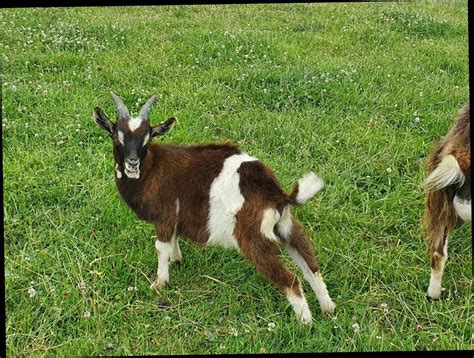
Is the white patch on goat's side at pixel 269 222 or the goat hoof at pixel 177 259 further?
the goat hoof at pixel 177 259

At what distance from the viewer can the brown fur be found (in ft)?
10.0

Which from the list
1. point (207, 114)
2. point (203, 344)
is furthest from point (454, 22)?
point (203, 344)

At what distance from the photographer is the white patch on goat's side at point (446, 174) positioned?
9.87ft

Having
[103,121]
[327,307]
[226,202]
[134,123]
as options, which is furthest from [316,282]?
[103,121]

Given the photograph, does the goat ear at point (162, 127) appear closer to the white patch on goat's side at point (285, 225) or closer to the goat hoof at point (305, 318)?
the white patch on goat's side at point (285, 225)

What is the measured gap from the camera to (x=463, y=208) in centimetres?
305

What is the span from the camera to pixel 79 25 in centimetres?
578

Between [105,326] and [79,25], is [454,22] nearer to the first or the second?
[79,25]

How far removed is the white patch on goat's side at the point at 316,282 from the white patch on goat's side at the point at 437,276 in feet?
1.86

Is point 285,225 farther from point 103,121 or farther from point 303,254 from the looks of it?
point 103,121

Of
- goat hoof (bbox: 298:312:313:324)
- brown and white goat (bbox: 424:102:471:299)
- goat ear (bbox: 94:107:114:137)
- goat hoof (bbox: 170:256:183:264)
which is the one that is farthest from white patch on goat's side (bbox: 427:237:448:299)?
goat ear (bbox: 94:107:114:137)

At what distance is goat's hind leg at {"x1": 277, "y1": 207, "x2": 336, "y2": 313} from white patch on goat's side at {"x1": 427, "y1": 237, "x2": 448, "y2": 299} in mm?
566

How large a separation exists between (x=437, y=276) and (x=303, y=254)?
77cm

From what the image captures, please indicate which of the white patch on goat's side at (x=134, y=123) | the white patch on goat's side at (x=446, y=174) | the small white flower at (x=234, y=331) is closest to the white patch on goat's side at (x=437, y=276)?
the white patch on goat's side at (x=446, y=174)
